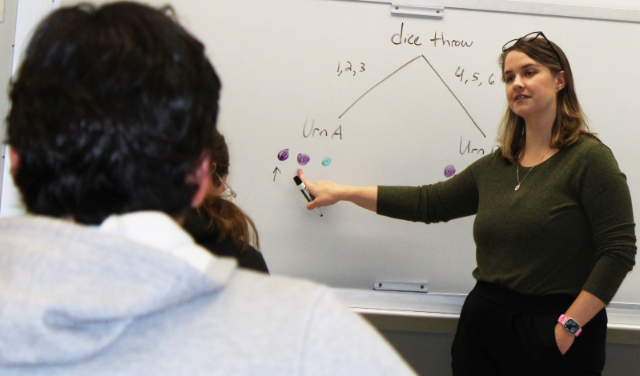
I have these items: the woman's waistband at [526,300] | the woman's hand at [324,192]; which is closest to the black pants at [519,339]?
the woman's waistband at [526,300]

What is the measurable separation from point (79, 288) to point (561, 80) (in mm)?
1327

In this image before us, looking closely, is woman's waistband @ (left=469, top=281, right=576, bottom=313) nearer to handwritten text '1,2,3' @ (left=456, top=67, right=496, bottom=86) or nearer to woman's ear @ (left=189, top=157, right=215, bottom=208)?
handwritten text '1,2,3' @ (left=456, top=67, right=496, bottom=86)

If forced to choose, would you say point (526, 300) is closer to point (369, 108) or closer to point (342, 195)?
point (342, 195)

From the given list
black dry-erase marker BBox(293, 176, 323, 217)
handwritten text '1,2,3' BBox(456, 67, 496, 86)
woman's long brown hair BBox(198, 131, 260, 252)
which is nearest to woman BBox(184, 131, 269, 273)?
woman's long brown hair BBox(198, 131, 260, 252)

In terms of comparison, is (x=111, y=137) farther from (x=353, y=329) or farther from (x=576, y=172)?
(x=576, y=172)

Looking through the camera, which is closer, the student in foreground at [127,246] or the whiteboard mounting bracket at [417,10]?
the student in foreground at [127,246]

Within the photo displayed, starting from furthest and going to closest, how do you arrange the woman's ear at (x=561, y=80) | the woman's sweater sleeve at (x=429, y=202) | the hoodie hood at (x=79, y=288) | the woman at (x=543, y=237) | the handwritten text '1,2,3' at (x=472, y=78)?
the handwritten text '1,2,3' at (x=472, y=78) < the woman's sweater sleeve at (x=429, y=202) < the woman's ear at (x=561, y=80) < the woman at (x=543, y=237) < the hoodie hood at (x=79, y=288)

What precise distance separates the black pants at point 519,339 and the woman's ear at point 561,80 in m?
0.54

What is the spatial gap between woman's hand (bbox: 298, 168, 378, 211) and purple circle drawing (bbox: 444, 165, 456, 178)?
10.2 inches

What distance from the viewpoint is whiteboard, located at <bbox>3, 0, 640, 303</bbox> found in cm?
156

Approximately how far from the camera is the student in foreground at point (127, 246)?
0.38 metres

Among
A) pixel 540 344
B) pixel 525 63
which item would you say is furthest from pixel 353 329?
pixel 525 63

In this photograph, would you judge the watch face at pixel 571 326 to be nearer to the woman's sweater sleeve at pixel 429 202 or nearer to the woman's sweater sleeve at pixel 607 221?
the woman's sweater sleeve at pixel 607 221

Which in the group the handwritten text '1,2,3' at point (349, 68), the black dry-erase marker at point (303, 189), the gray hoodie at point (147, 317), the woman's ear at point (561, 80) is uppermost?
the woman's ear at point (561, 80)
